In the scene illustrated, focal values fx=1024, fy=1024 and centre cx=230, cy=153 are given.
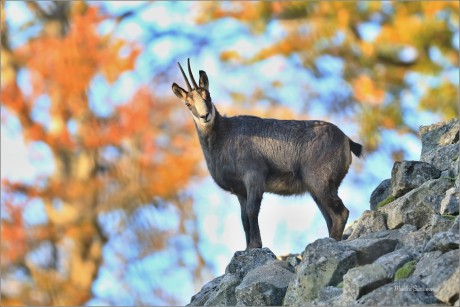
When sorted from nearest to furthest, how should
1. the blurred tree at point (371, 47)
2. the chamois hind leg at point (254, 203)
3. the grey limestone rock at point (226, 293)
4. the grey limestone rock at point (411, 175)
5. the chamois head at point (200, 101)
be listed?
the grey limestone rock at point (226, 293) < the grey limestone rock at point (411, 175) < the chamois hind leg at point (254, 203) < the chamois head at point (200, 101) < the blurred tree at point (371, 47)

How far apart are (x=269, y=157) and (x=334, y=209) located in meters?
1.30

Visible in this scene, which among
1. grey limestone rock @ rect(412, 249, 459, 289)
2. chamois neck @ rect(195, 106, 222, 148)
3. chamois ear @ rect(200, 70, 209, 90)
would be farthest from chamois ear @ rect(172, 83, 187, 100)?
grey limestone rock @ rect(412, 249, 459, 289)

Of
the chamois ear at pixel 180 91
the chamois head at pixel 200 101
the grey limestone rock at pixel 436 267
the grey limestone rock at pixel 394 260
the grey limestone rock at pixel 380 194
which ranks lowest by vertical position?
the grey limestone rock at pixel 436 267

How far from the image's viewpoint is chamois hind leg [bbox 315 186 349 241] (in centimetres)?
1327

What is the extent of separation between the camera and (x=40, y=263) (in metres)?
29.5

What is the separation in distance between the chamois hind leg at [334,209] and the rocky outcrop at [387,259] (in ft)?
1.58

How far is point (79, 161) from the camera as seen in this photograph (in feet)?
103

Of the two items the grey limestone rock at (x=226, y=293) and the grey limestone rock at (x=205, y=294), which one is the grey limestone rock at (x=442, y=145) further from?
the grey limestone rock at (x=205, y=294)

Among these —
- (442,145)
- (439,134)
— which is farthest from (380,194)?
(439,134)

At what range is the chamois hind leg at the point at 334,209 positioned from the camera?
13.3 meters

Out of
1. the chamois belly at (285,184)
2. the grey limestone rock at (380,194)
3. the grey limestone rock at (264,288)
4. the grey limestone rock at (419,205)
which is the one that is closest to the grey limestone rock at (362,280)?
the grey limestone rock at (264,288)

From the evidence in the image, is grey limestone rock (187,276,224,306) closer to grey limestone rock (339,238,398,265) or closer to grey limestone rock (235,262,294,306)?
grey limestone rock (235,262,294,306)

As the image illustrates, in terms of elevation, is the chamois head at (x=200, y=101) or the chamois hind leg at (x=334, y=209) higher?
the chamois head at (x=200, y=101)

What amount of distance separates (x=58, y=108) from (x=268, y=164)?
1872cm
